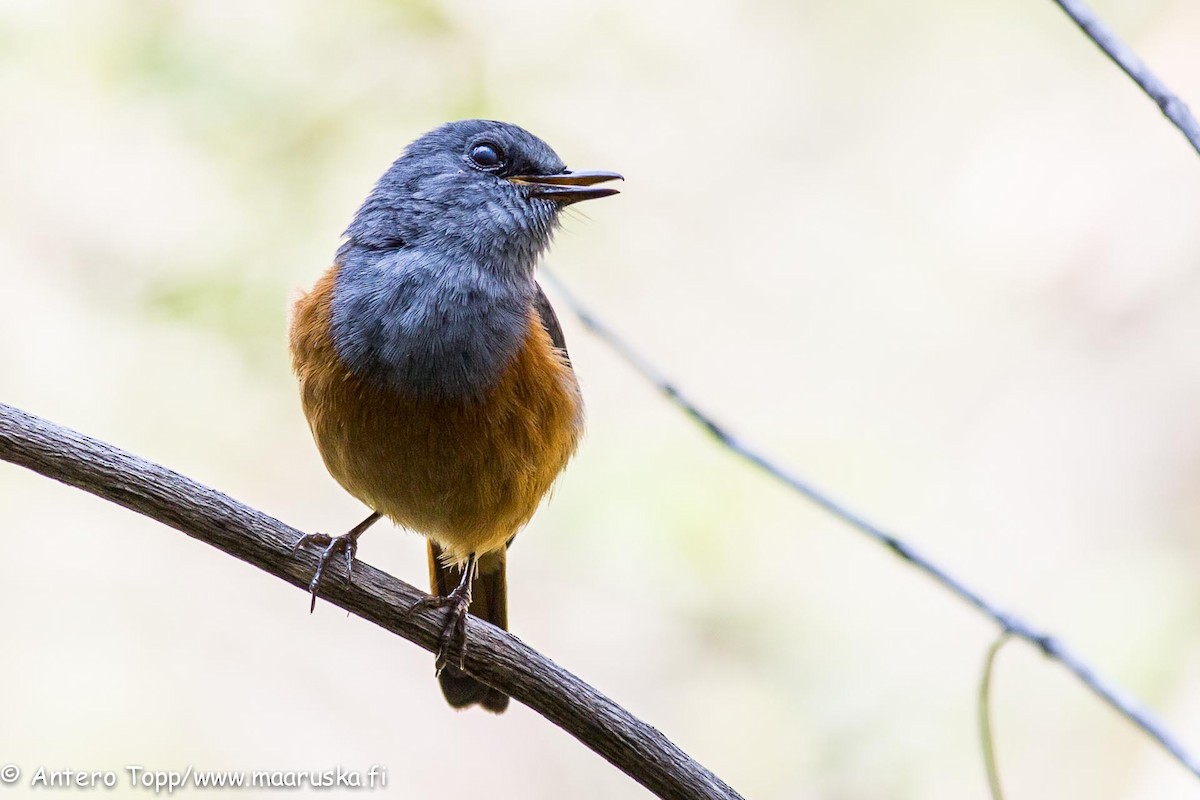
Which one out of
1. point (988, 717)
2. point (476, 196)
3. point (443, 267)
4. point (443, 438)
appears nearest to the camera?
point (988, 717)

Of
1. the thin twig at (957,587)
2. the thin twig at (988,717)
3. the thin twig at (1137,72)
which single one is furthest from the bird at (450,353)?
the thin twig at (1137,72)

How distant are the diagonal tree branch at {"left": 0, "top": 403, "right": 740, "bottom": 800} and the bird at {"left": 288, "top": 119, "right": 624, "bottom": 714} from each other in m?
0.09

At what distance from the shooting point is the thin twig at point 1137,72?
256 centimetres

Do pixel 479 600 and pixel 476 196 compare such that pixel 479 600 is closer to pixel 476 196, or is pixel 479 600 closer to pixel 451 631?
pixel 451 631

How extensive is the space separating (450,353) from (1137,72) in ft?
6.49

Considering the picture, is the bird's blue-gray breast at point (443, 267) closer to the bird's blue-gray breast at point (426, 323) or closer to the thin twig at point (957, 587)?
the bird's blue-gray breast at point (426, 323)

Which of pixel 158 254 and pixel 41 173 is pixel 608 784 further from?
pixel 41 173

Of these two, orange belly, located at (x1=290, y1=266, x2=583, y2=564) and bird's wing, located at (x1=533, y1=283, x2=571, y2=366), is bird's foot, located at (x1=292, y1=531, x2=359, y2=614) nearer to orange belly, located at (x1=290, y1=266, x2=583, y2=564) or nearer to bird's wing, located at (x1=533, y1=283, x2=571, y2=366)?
orange belly, located at (x1=290, y1=266, x2=583, y2=564)

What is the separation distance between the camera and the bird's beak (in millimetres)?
4043

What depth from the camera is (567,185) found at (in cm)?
416

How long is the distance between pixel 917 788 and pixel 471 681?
220cm

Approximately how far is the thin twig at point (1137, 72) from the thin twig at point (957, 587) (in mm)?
1335

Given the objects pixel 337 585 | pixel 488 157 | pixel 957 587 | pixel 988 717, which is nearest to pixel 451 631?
pixel 337 585

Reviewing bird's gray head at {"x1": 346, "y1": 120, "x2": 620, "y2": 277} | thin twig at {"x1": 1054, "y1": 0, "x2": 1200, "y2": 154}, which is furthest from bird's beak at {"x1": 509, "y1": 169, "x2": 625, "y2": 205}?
thin twig at {"x1": 1054, "y1": 0, "x2": 1200, "y2": 154}
